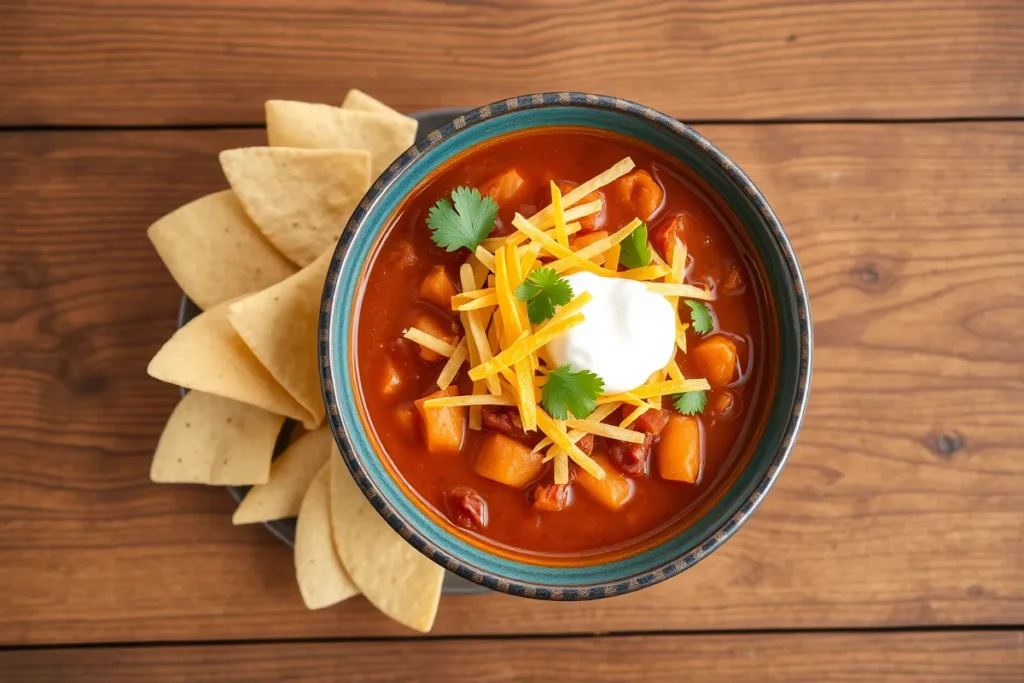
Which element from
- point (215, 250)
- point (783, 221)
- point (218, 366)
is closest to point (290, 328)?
point (218, 366)

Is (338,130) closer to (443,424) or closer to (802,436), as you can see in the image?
(443,424)

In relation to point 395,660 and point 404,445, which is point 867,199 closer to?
point 404,445

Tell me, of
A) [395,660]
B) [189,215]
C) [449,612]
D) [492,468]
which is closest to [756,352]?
[492,468]

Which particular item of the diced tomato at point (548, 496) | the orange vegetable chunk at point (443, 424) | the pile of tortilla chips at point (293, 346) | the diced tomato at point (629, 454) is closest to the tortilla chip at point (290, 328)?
the pile of tortilla chips at point (293, 346)

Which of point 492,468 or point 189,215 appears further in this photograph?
point 189,215

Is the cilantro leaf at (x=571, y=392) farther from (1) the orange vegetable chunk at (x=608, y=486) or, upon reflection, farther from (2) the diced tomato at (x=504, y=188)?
(2) the diced tomato at (x=504, y=188)
